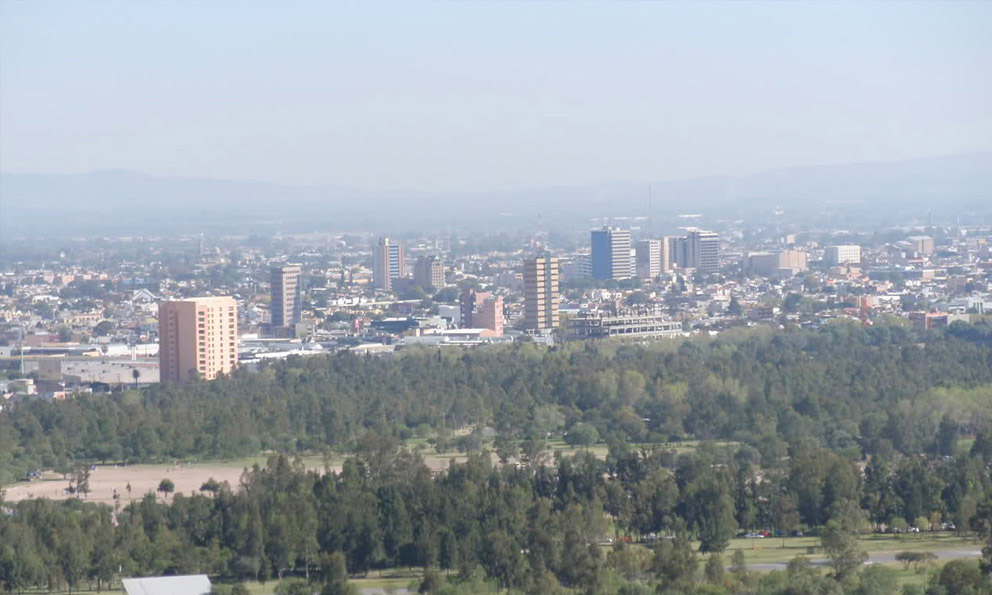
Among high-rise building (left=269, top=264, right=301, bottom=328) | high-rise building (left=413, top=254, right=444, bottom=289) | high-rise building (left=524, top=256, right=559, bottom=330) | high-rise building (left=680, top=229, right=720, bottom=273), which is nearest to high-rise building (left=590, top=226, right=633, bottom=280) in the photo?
high-rise building (left=680, top=229, right=720, bottom=273)

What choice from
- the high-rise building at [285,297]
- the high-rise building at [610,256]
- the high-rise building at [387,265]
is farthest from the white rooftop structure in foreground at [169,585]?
the high-rise building at [610,256]

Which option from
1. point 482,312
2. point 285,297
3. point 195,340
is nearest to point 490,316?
point 482,312

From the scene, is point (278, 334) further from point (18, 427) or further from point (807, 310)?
point (18, 427)

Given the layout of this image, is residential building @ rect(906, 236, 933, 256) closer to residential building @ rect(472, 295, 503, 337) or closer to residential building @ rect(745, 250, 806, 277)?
residential building @ rect(745, 250, 806, 277)

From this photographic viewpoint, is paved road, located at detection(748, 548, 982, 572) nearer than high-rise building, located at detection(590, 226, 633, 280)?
Yes

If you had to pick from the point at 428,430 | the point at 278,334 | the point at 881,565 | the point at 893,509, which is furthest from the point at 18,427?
the point at 278,334


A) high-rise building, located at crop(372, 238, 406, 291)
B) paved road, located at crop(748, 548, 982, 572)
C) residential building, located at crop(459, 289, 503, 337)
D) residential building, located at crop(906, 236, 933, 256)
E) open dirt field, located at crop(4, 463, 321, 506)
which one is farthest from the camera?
residential building, located at crop(906, 236, 933, 256)
